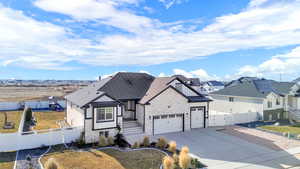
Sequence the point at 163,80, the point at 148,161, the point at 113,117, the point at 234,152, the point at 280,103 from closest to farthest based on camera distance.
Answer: the point at 148,161 < the point at 234,152 < the point at 113,117 < the point at 163,80 < the point at 280,103

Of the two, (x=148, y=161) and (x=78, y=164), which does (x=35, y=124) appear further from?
(x=148, y=161)

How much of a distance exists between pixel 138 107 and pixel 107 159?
7853 millimetres

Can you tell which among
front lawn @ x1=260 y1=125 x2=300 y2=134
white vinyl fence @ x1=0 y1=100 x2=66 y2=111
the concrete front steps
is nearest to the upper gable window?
the concrete front steps

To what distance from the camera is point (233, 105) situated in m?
30.4

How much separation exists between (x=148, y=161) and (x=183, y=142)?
5189 mm

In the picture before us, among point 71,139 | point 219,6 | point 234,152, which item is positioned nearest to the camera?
point 234,152

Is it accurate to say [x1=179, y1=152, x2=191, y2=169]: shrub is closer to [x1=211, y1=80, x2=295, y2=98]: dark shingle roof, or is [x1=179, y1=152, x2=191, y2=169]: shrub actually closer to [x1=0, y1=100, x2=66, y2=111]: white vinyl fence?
[x1=211, y1=80, x2=295, y2=98]: dark shingle roof

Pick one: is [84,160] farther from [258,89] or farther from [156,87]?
[258,89]

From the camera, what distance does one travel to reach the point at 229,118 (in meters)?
24.3

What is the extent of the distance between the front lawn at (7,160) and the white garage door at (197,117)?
52.7 feet

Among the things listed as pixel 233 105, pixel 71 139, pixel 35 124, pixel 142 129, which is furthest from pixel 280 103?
pixel 35 124

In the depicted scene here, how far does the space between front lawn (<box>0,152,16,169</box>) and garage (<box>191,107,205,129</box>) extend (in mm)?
16051

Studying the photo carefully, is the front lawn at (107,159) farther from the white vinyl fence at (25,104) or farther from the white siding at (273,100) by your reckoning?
the white vinyl fence at (25,104)

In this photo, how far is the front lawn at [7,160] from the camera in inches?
476
